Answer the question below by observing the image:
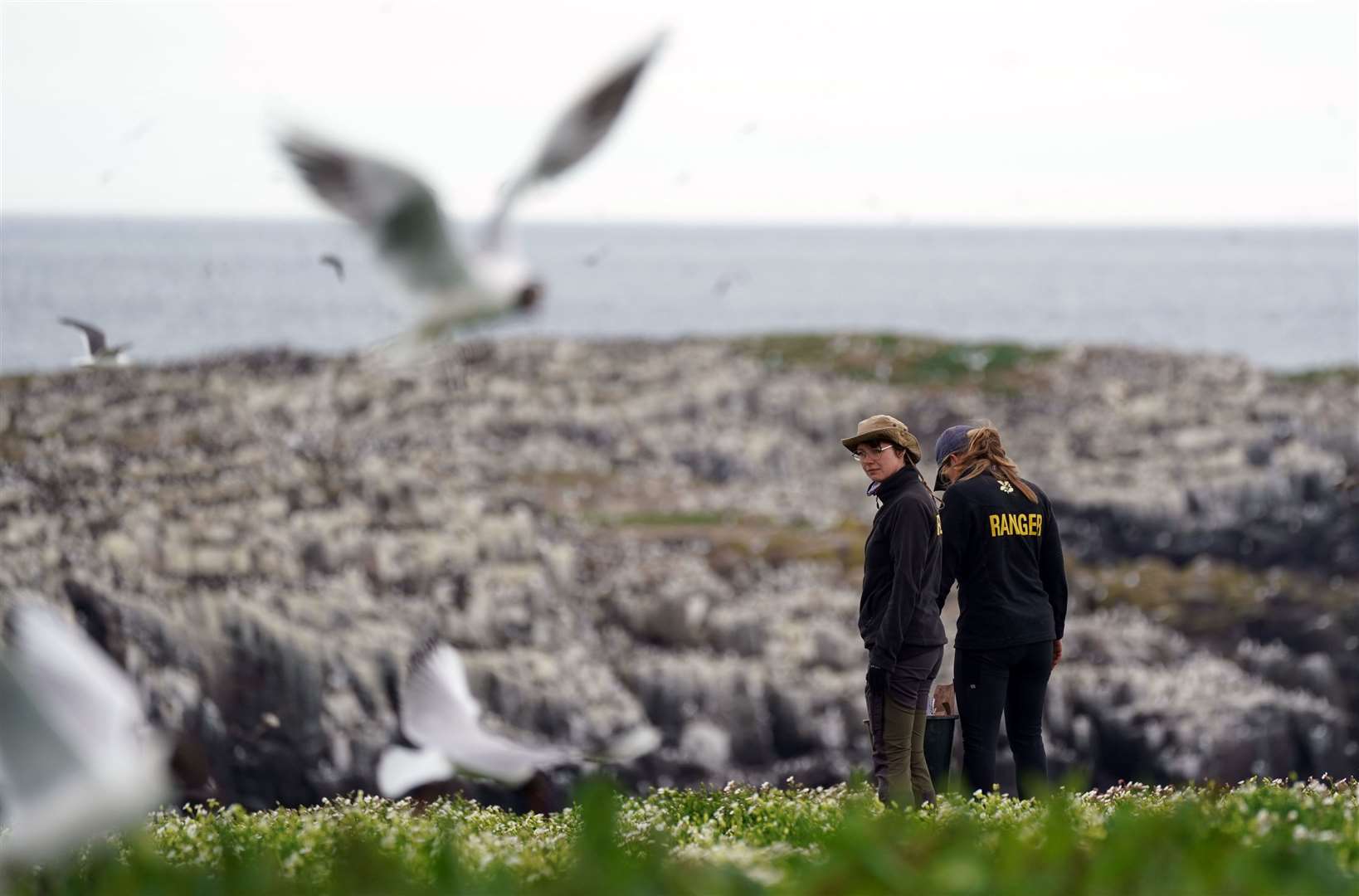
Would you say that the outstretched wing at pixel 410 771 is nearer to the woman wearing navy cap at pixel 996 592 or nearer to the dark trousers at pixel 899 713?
the dark trousers at pixel 899 713

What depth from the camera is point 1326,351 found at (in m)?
122

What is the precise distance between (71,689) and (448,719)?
5.64m

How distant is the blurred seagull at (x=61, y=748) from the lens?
6.19 metres

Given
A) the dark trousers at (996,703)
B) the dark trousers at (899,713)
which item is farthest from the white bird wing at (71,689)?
the dark trousers at (996,703)

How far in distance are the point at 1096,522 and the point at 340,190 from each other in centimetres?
3111

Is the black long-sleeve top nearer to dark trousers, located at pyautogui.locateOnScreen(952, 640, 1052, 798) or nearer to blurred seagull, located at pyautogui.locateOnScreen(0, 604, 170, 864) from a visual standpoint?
dark trousers, located at pyautogui.locateOnScreen(952, 640, 1052, 798)

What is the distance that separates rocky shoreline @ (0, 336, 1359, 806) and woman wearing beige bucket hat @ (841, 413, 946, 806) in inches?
119

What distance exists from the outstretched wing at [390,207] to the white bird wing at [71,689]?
11.6ft

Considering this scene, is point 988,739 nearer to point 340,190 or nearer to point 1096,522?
point 340,190

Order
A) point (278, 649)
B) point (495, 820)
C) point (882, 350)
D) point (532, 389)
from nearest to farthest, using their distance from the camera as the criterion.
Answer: point (495, 820)
point (278, 649)
point (532, 389)
point (882, 350)

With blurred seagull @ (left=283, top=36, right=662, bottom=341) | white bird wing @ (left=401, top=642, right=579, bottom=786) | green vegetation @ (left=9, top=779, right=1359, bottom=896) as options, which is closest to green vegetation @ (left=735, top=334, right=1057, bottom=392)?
white bird wing @ (left=401, top=642, right=579, bottom=786)

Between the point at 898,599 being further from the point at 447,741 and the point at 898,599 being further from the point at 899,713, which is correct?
the point at 447,741

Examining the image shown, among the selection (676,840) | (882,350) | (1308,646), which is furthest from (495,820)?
(882,350)

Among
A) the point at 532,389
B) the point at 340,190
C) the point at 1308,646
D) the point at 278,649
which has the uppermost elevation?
the point at 532,389
